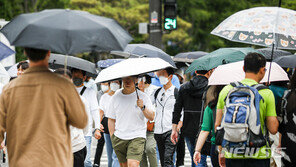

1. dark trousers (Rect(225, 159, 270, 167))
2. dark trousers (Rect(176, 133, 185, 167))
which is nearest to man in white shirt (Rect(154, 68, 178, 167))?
dark trousers (Rect(176, 133, 185, 167))

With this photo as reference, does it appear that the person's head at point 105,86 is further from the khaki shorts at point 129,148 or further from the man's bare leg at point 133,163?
the man's bare leg at point 133,163

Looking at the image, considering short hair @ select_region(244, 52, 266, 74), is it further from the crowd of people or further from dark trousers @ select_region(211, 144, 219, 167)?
dark trousers @ select_region(211, 144, 219, 167)

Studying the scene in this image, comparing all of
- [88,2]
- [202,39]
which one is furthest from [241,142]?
[202,39]

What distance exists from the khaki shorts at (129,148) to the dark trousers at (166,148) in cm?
109

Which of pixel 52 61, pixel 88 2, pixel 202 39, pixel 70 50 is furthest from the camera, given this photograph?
pixel 202 39

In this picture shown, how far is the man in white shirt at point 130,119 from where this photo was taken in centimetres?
696

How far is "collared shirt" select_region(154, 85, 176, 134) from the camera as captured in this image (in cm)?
823

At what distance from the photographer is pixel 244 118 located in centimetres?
467

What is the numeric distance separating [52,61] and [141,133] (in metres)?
2.04

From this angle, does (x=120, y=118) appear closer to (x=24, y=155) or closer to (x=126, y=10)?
(x=24, y=155)

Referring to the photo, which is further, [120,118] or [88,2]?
[88,2]

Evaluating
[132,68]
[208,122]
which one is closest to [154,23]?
[132,68]

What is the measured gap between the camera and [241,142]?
15.6 feet

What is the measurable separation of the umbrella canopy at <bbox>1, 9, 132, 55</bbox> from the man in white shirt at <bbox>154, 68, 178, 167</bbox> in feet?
13.5
